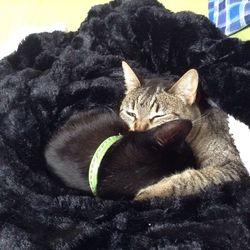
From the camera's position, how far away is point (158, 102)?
157cm

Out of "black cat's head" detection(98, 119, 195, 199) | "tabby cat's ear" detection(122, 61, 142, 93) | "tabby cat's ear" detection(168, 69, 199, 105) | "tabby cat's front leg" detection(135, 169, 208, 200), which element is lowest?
"tabby cat's front leg" detection(135, 169, 208, 200)

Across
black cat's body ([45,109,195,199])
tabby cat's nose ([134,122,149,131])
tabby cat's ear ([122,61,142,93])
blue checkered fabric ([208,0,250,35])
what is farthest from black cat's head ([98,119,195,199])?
blue checkered fabric ([208,0,250,35])

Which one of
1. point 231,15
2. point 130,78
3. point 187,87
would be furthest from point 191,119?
point 231,15

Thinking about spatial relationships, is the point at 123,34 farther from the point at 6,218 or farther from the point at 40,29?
the point at 6,218

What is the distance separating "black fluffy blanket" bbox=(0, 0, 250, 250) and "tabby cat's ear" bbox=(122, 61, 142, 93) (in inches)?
3.1

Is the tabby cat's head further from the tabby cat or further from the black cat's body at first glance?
the black cat's body

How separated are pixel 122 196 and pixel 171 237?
0.23 metres

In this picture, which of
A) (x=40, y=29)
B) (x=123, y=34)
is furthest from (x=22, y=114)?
(x=40, y=29)

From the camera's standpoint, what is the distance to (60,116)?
162 cm

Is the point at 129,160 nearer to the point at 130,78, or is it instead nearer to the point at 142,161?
the point at 142,161

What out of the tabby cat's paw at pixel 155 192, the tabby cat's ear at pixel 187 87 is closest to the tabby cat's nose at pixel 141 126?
the tabby cat's ear at pixel 187 87

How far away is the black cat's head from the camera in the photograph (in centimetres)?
131

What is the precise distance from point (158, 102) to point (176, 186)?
0.36m

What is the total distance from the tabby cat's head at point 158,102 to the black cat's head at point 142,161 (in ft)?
0.53
